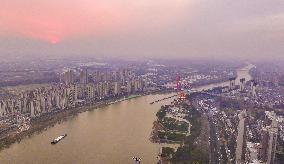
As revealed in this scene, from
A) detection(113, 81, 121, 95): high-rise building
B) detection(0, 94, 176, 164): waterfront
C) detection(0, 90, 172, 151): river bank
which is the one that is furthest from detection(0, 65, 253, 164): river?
detection(113, 81, 121, 95): high-rise building

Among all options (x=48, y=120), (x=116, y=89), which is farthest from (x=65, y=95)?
(x=116, y=89)

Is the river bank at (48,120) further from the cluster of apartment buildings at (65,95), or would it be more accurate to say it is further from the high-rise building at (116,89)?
the high-rise building at (116,89)

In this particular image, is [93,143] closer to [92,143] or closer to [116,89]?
[92,143]

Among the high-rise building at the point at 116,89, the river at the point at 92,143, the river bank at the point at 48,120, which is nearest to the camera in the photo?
the river at the point at 92,143

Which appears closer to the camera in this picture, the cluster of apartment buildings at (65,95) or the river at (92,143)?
the river at (92,143)

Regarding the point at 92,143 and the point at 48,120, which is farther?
the point at 48,120

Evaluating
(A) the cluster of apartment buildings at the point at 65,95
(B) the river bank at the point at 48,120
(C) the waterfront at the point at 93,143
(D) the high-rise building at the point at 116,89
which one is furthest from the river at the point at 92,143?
Answer: (D) the high-rise building at the point at 116,89

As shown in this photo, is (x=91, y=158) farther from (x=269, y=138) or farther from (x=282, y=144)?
(x=282, y=144)

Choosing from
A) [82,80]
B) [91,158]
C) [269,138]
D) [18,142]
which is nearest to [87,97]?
[82,80]
